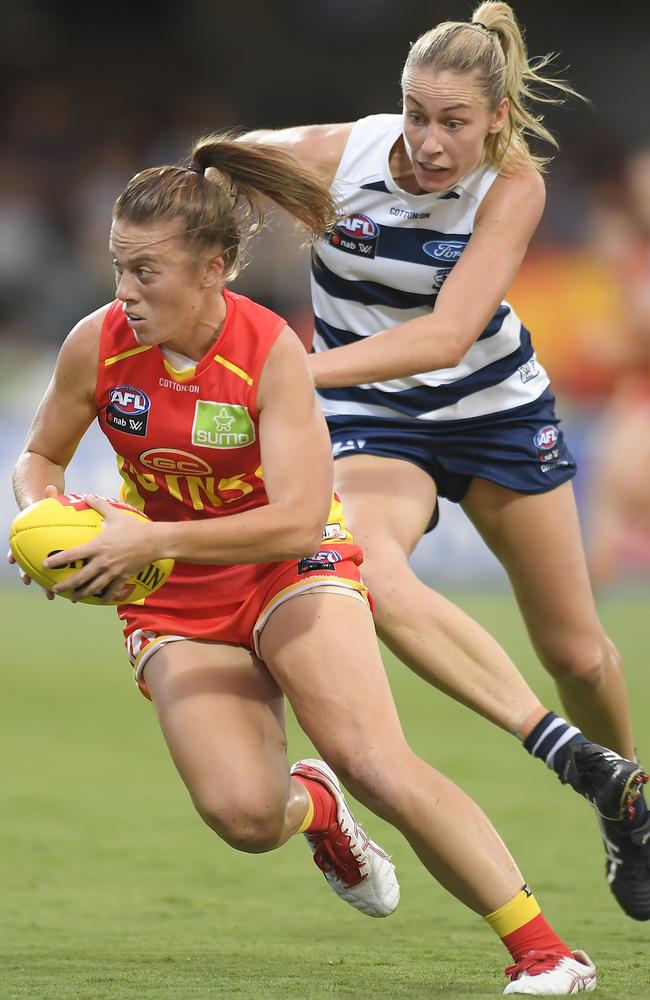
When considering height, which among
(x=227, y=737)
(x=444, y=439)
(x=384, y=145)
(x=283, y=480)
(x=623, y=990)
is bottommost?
(x=623, y=990)

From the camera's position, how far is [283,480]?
3.56 metres

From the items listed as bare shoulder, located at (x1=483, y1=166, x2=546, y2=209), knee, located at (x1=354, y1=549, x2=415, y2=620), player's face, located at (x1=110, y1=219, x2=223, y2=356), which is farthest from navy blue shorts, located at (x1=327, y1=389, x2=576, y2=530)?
player's face, located at (x1=110, y1=219, x2=223, y2=356)

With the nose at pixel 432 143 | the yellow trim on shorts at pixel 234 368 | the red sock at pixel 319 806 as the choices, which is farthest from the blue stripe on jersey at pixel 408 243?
the red sock at pixel 319 806

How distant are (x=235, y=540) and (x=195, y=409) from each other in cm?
38

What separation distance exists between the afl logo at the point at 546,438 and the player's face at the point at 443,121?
0.93m

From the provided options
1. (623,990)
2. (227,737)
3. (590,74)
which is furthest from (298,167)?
(590,74)

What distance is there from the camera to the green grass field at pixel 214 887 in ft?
→ 12.3

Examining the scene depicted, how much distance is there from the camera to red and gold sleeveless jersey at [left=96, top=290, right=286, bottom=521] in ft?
12.1

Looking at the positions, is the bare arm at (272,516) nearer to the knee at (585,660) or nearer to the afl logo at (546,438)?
the afl logo at (546,438)

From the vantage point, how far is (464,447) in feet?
15.3

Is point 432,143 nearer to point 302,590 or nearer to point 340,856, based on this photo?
point 302,590

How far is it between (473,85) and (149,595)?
66.0 inches

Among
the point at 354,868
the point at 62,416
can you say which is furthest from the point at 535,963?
the point at 62,416

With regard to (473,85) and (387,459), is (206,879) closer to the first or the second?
(387,459)
